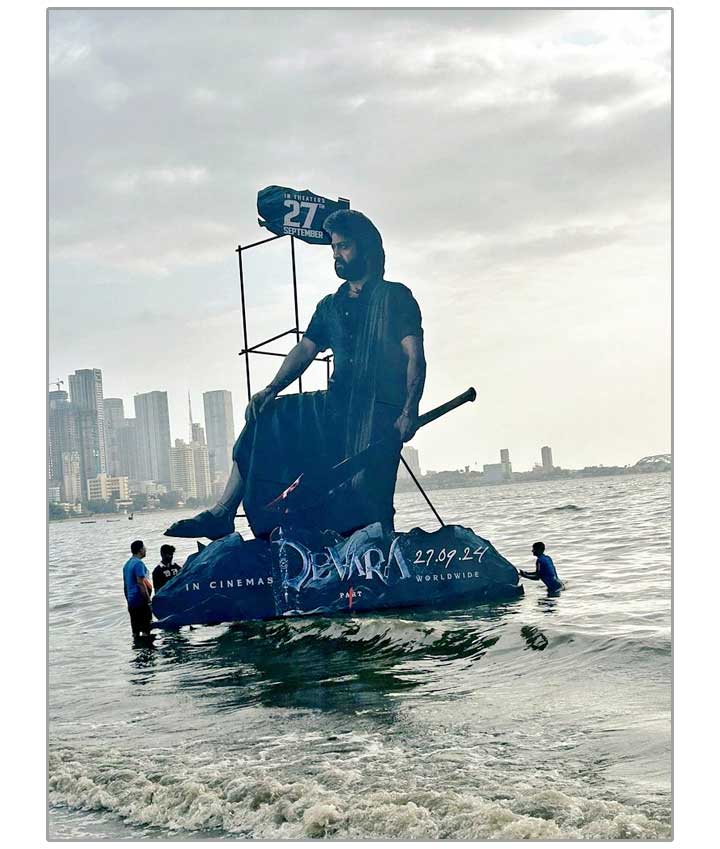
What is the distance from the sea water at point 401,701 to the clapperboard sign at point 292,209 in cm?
194

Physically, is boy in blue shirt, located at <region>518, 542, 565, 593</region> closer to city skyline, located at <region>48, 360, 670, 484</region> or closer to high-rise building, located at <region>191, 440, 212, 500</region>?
city skyline, located at <region>48, 360, 670, 484</region>

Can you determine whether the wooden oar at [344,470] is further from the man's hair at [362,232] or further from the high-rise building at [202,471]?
the man's hair at [362,232]

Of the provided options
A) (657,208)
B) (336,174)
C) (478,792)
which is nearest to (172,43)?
(336,174)

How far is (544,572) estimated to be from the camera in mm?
6453

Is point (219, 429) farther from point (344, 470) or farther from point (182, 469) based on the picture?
point (344, 470)

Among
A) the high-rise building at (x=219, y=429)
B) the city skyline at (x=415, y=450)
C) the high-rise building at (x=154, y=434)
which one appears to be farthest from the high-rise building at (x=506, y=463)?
the high-rise building at (x=154, y=434)

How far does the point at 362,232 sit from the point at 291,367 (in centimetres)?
102

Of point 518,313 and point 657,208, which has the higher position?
point 657,208

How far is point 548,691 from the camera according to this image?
216 inches

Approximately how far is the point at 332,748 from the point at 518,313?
9.85ft

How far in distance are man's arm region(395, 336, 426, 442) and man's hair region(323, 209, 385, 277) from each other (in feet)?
1.70

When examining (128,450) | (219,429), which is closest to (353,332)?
(219,429)

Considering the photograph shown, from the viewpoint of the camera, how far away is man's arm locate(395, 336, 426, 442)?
21.2ft
